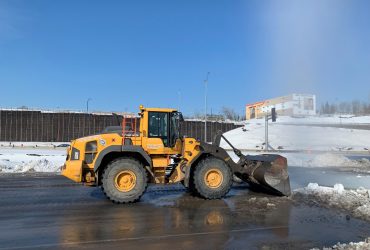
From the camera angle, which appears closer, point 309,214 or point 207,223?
point 207,223

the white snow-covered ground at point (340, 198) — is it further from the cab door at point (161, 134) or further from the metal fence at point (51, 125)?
the metal fence at point (51, 125)

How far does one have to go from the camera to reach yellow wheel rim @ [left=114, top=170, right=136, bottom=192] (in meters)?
12.6

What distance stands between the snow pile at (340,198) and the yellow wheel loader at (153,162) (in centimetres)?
72

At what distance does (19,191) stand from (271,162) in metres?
8.39

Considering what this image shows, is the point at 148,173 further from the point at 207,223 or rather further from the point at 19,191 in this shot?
the point at 19,191

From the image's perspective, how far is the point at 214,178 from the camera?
13.5 m

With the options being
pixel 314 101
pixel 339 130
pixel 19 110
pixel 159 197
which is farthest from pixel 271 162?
pixel 19 110

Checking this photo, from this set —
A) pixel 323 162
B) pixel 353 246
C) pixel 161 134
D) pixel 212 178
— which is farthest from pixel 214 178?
pixel 323 162

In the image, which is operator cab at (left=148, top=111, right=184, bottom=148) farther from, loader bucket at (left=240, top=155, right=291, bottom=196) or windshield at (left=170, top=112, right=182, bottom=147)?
loader bucket at (left=240, top=155, right=291, bottom=196)

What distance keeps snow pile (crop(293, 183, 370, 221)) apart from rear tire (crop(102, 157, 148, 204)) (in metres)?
4.64

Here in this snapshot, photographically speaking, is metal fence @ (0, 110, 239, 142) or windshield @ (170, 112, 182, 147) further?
metal fence @ (0, 110, 239, 142)

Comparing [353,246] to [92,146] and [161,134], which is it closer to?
[161,134]

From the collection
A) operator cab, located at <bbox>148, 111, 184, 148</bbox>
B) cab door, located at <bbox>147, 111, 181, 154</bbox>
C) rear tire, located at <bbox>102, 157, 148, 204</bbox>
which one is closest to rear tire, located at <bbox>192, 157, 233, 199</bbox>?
cab door, located at <bbox>147, 111, 181, 154</bbox>

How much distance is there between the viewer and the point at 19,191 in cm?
1504
